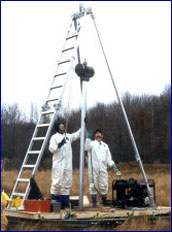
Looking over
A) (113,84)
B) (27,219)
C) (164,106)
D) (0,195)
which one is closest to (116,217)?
(27,219)

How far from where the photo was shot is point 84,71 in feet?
25.3

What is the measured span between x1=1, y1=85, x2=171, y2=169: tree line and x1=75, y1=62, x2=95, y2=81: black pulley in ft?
68.2

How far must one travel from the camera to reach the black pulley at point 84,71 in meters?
7.71

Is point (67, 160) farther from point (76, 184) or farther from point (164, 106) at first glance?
point (164, 106)

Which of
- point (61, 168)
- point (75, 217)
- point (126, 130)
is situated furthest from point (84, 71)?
point (126, 130)

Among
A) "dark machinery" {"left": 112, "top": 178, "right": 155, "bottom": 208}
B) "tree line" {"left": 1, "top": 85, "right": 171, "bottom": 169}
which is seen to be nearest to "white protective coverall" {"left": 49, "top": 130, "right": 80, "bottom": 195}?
"dark machinery" {"left": 112, "top": 178, "right": 155, "bottom": 208}

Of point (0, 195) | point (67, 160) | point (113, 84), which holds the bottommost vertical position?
point (0, 195)

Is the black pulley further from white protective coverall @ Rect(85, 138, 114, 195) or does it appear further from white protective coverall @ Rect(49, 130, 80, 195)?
white protective coverall @ Rect(85, 138, 114, 195)

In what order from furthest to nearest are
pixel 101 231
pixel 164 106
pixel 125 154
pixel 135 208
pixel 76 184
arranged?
pixel 164 106 < pixel 125 154 < pixel 76 184 < pixel 135 208 < pixel 101 231

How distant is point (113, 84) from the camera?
318 inches

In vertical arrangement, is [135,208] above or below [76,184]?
below

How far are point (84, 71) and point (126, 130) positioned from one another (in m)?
22.2

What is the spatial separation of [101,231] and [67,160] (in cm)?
177

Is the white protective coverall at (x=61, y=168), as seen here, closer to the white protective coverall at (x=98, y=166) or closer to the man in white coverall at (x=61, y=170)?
the man in white coverall at (x=61, y=170)
